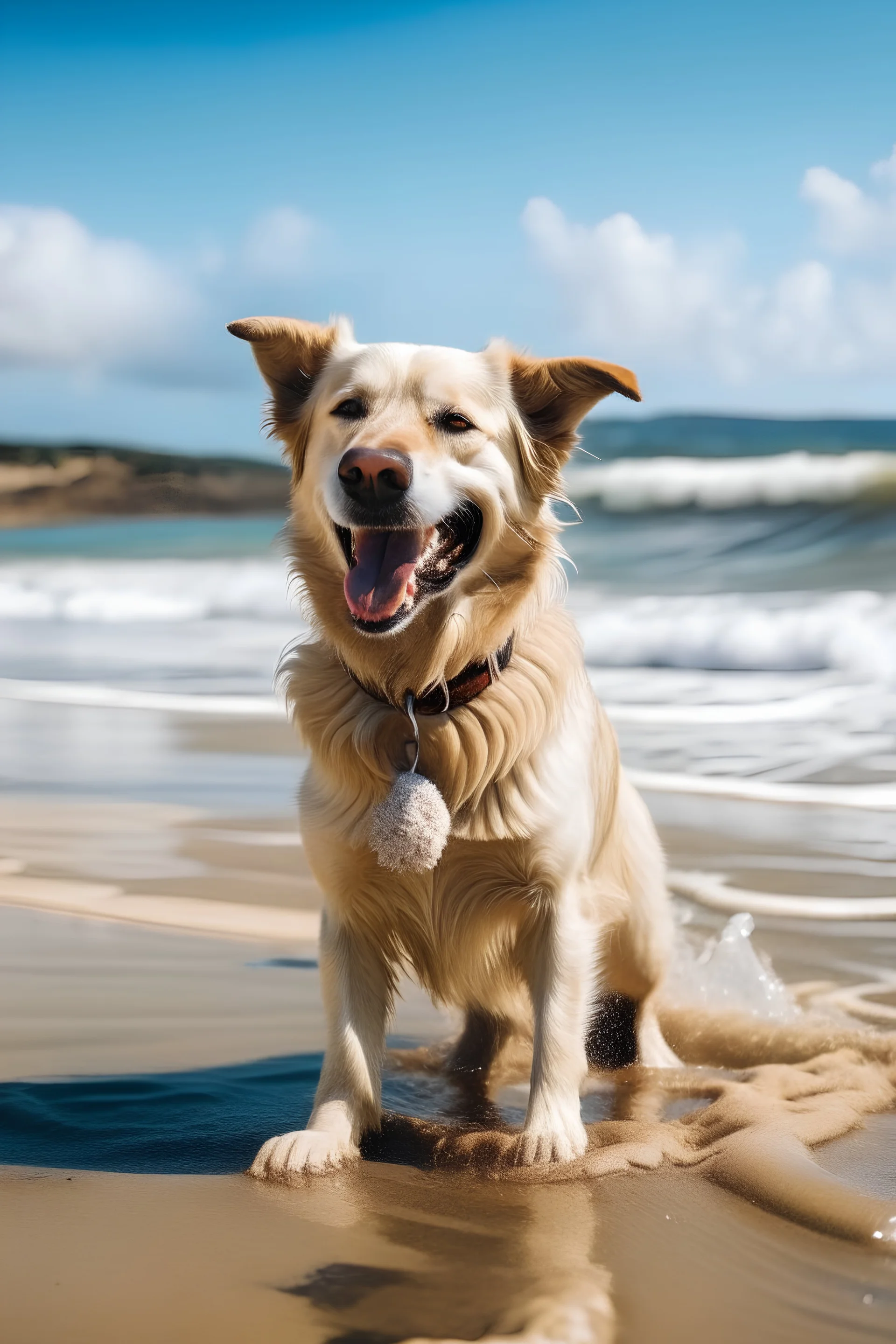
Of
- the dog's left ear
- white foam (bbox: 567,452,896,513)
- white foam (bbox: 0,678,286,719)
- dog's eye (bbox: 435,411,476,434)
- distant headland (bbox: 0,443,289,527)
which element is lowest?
white foam (bbox: 0,678,286,719)

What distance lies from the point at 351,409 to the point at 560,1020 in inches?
51.6

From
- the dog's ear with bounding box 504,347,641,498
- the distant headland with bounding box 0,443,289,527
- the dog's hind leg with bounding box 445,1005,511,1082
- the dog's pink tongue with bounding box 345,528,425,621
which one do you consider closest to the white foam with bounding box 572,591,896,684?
the dog's hind leg with bounding box 445,1005,511,1082

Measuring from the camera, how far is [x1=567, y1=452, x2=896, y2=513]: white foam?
19391 millimetres

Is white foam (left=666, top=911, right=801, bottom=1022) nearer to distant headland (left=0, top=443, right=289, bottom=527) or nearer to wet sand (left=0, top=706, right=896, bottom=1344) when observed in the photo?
wet sand (left=0, top=706, right=896, bottom=1344)

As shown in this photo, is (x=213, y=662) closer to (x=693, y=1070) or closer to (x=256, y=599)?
(x=256, y=599)

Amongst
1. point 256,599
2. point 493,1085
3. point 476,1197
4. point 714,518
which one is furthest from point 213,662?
point 714,518

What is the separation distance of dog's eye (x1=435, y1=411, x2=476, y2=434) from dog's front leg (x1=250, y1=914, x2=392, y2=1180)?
1039 millimetres

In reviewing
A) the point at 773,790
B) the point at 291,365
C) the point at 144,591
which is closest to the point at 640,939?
the point at 291,365

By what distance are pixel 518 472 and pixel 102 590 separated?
14789mm

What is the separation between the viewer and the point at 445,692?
2.65 m

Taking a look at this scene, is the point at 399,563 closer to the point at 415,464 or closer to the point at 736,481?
the point at 415,464

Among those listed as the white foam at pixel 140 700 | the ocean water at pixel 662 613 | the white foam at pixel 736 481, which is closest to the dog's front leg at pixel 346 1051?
the ocean water at pixel 662 613

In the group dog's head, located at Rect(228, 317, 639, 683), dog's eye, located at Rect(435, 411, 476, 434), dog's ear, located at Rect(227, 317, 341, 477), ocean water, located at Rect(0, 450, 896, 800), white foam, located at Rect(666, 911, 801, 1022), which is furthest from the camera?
ocean water, located at Rect(0, 450, 896, 800)

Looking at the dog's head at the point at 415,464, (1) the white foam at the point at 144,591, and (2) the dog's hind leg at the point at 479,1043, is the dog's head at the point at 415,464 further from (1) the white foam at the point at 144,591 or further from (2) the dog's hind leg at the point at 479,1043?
(1) the white foam at the point at 144,591
